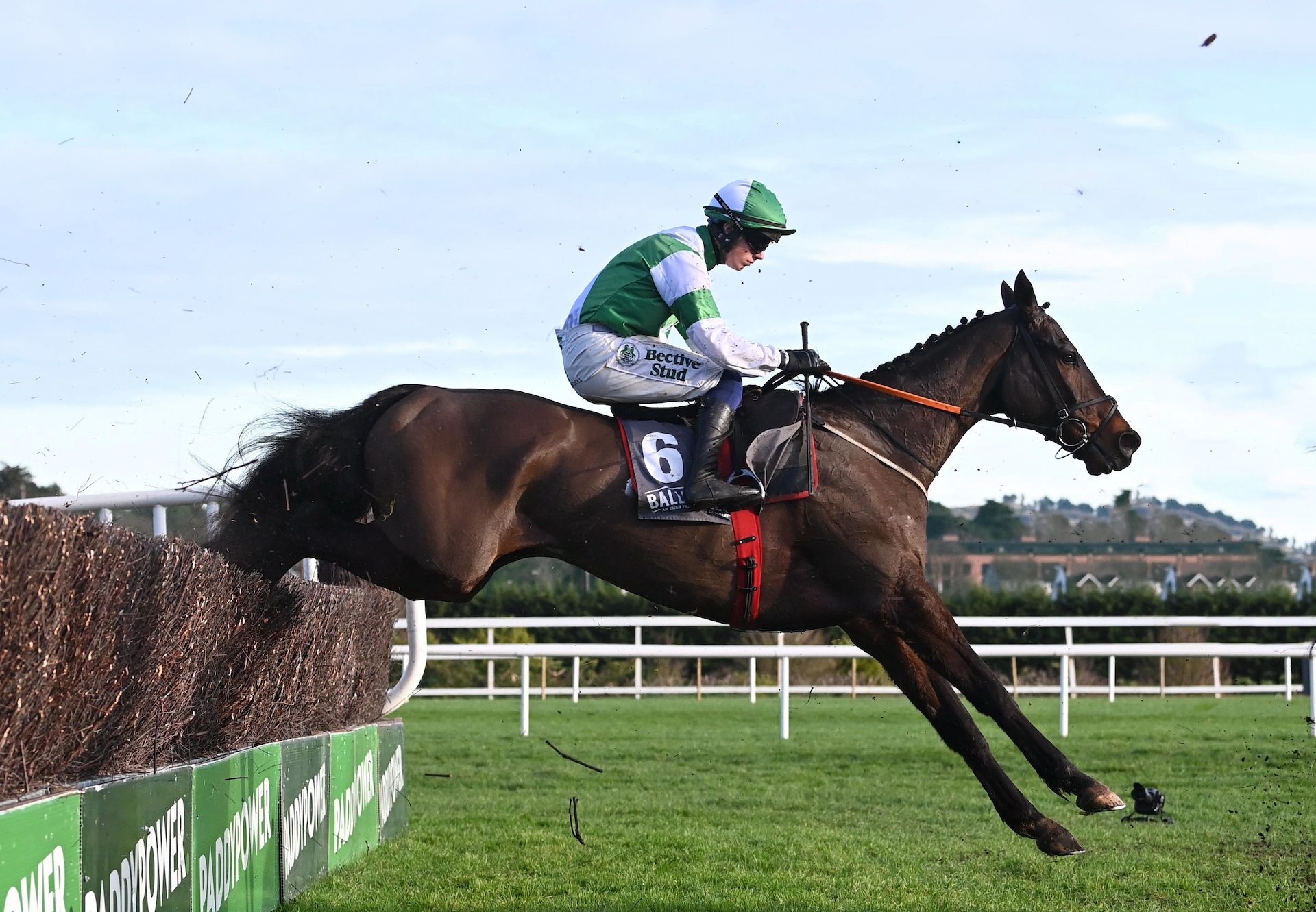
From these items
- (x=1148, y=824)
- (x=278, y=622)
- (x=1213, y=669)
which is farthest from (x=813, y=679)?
(x=278, y=622)

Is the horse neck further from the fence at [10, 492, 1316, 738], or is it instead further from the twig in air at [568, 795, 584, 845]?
the twig in air at [568, 795, 584, 845]

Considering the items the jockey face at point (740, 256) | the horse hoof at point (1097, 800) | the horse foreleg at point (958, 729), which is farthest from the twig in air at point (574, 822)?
the jockey face at point (740, 256)

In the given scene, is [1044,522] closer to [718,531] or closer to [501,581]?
[501,581]

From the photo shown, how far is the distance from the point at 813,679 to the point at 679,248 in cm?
1648

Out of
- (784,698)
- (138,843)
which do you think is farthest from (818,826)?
(138,843)

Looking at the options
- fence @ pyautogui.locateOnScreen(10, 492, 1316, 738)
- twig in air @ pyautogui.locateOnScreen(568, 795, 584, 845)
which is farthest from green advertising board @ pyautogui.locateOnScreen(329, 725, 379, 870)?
twig in air @ pyautogui.locateOnScreen(568, 795, 584, 845)

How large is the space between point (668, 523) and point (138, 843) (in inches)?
78.9

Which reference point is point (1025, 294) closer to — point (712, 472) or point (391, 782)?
point (712, 472)

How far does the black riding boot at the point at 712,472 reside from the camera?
15.9 ft

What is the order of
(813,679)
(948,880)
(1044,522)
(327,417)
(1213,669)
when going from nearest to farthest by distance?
(327,417) → (948,880) → (1213,669) → (813,679) → (1044,522)

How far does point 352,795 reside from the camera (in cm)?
654

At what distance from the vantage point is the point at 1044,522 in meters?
63.0

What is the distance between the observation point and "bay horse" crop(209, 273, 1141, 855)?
15.5 ft

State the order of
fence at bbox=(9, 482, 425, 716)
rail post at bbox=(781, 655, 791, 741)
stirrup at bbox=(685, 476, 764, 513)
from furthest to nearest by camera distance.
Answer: rail post at bbox=(781, 655, 791, 741), fence at bbox=(9, 482, 425, 716), stirrup at bbox=(685, 476, 764, 513)
